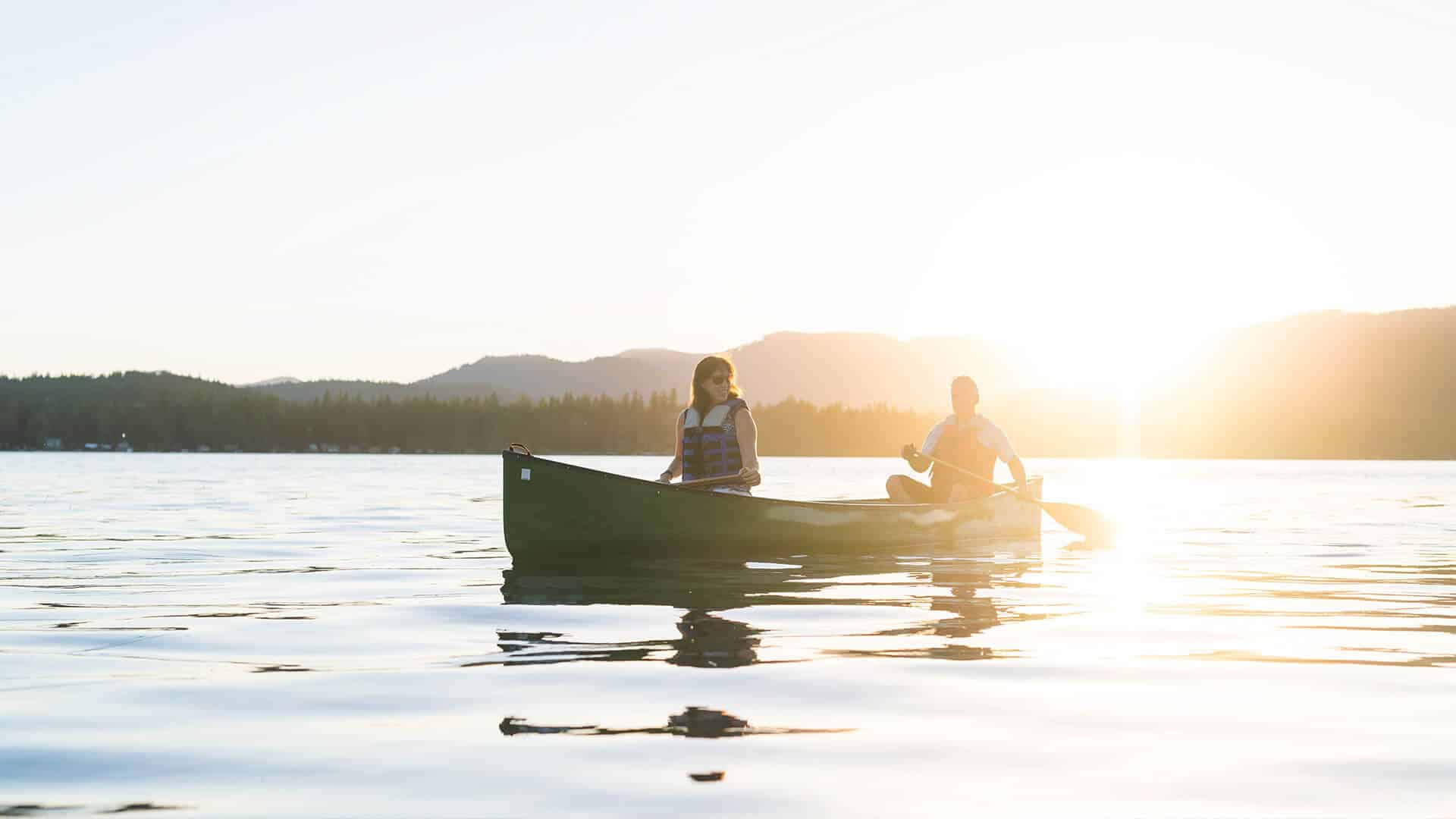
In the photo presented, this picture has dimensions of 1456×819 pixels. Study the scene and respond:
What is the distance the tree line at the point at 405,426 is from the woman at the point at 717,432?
150 metres

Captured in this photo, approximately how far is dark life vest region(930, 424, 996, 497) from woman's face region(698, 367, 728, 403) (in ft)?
17.9

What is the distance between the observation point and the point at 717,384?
13.6 m

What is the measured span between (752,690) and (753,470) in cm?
736

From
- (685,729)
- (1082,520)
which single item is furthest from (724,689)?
(1082,520)

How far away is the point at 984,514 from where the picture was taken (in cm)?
1850

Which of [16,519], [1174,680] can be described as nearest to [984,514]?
[1174,680]

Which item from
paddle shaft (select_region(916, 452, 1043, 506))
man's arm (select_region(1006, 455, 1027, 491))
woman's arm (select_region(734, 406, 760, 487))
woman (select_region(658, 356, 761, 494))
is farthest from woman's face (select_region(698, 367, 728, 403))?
man's arm (select_region(1006, 455, 1027, 491))

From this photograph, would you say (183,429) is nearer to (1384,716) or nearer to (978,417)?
(978,417)

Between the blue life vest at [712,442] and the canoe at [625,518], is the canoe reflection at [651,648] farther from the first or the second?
the blue life vest at [712,442]

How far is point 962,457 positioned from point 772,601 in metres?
7.64

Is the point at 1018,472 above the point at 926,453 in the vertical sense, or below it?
below

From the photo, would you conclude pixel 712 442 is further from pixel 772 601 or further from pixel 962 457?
pixel 962 457

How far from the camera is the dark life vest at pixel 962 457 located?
1848 cm

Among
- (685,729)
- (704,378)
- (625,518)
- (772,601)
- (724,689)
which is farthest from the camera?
(625,518)
